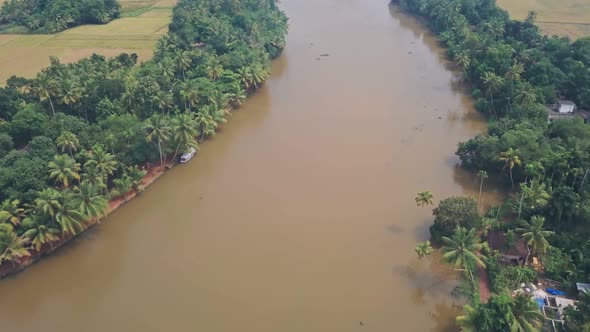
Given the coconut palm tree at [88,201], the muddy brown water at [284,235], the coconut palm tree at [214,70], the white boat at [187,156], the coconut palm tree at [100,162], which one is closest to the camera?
the muddy brown water at [284,235]

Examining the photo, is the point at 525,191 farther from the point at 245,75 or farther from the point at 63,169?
the point at 63,169

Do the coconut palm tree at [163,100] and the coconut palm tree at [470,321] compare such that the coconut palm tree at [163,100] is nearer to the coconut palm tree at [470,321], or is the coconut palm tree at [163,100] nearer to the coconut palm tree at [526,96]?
the coconut palm tree at [470,321]

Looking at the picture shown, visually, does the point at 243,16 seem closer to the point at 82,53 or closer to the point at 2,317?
the point at 82,53

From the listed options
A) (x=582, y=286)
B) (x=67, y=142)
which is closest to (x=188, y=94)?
(x=67, y=142)

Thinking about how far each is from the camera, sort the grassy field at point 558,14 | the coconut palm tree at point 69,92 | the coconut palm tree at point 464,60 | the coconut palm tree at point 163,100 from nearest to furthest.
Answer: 1. the coconut palm tree at point 69,92
2. the coconut palm tree at point 163,100
3. the coconut palm tree at point 464,60
4. the grassy field at point 558,14

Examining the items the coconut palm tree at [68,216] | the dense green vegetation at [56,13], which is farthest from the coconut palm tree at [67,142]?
the dense green vegetation at [56,13]

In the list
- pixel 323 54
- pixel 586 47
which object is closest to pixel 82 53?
pixel 323 54
